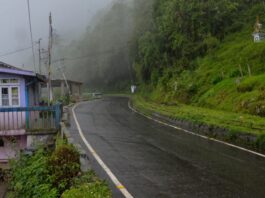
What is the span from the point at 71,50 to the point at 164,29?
7773 cm

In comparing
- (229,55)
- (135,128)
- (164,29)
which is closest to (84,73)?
(164,29)

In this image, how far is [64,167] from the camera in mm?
9344

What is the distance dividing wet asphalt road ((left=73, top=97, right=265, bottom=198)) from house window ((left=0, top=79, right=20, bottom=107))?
6.93 m

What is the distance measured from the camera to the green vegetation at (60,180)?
7262 mm

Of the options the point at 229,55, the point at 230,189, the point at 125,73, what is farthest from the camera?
the point at 125,73

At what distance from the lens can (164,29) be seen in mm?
50031

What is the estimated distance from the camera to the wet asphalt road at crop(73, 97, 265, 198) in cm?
900

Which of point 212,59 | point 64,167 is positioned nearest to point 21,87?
point 64,167

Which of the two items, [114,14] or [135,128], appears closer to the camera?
[135,128]

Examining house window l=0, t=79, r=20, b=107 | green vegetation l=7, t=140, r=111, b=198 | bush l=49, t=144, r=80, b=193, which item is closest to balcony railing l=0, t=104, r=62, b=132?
house window l=0, t=79, r=20, b=107

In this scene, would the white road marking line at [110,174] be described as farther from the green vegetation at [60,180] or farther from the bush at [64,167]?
the bush at [64,167]

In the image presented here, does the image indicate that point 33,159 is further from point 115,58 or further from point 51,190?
point 115,58

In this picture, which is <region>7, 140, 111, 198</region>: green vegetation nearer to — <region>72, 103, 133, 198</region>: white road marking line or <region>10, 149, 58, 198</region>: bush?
<region>10, 149, 58, 198</region>: bush

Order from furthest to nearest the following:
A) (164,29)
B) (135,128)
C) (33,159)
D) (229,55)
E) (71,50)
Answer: (71,50) → (164,29) → (229,55) → (135,128) → (33,159)
